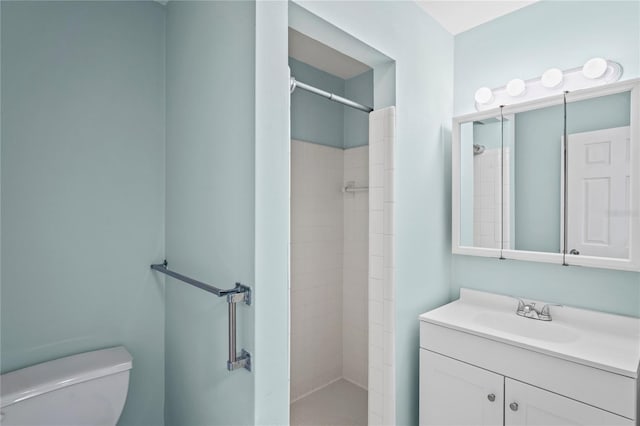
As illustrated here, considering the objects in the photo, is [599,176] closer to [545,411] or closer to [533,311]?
[533,311]

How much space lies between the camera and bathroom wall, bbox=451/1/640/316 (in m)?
1.47

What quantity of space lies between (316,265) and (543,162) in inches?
63.8

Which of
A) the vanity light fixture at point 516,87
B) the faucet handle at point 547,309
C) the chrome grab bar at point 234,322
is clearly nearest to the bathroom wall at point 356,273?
the vanity light fixture at point 516,87

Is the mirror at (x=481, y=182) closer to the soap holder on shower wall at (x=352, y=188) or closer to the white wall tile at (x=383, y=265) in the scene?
the white wall tile at (x=383, y=265)

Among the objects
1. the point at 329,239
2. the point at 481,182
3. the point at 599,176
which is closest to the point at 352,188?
the point at 329,239

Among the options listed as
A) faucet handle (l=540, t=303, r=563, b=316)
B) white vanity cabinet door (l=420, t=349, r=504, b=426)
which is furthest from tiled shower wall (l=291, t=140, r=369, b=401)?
faucet handle (l=540, t=303, r=563, b=316)

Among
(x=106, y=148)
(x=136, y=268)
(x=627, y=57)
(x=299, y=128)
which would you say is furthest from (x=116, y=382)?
(x=627, y=57)

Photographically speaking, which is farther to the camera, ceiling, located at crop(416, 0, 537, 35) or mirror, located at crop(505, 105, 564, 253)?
ceiling, located at crop(416, 0, 537, 35)

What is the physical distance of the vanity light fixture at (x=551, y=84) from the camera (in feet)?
4.87

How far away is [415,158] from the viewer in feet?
5.68

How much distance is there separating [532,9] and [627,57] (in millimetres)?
539

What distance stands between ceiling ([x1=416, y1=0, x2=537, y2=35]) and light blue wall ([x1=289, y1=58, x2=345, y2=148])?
39.0 inches

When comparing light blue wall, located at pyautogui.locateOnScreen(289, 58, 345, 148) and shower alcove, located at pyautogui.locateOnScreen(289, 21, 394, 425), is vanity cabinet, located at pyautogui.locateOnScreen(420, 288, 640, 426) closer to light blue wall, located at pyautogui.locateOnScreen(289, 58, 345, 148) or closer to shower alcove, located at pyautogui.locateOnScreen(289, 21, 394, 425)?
shower alcove, located at pyautogui.locateOnScreen(289, 21, 394, 425)

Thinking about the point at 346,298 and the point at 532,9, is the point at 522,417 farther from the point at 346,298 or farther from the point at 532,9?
the point at 532,9
